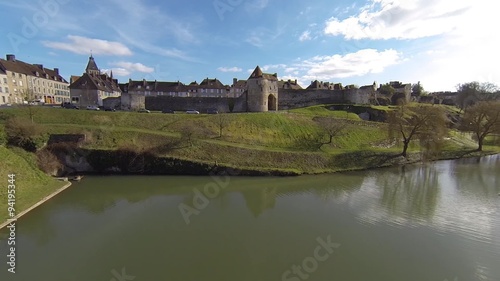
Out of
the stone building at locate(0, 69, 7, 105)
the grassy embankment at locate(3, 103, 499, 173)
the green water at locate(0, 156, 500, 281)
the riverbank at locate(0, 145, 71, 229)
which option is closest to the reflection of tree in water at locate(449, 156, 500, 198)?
the green water at locate(0, 156, 500, 281)

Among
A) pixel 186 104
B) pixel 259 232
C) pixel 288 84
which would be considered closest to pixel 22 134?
pixel 259 232

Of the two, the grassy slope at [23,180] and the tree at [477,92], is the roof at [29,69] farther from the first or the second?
the tree at [477,92]

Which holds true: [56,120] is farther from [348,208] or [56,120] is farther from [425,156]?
[425,156]

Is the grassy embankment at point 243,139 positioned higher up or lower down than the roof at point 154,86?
lower down

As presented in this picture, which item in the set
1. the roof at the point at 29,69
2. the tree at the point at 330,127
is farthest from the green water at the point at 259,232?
the roof at the point at 29,69

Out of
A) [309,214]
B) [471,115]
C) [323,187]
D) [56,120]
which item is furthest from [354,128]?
[56,120]

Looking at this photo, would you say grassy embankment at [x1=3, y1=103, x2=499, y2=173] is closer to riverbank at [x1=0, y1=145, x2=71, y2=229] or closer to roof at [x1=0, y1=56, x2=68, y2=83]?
riverbank at [x1=0, y1=145, x2=71, y2=229]
